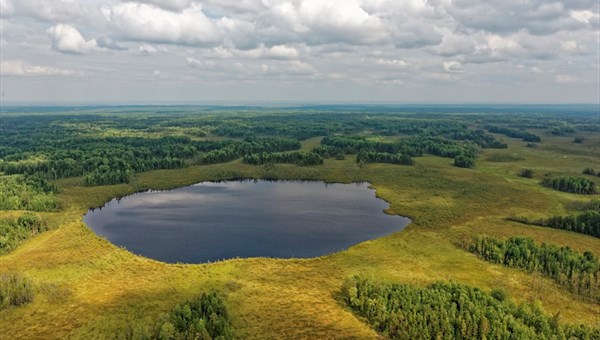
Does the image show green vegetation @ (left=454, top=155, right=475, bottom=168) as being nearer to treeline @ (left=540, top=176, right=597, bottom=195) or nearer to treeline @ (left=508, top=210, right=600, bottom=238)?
treeline @ (left=540, top=176, right=597, bottom=195)

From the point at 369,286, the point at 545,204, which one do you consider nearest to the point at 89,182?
the point at 369,286

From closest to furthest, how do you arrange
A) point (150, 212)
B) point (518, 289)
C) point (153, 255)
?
point (518, 289) → point (153, 255) → point (150, 212)

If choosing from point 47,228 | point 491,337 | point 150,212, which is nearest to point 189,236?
point 150,212

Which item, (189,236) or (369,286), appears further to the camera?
(189,236)

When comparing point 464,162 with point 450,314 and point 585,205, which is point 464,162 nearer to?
point 585,205

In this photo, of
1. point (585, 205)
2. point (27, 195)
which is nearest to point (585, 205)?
point (585, 205)

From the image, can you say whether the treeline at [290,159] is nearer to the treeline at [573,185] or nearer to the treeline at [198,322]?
the treeline at [573,185]

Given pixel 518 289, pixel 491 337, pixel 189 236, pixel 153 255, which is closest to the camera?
pixel 491 337

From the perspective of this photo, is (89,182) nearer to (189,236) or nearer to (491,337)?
(189,236)
